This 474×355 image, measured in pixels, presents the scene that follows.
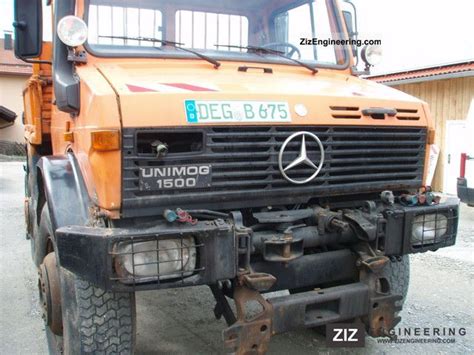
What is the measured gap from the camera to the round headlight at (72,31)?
9.16 ft

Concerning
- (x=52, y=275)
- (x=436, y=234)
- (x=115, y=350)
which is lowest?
(x=115, y=350)

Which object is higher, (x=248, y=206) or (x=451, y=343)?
(x=248, y=206)

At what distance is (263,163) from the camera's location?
2.70 m

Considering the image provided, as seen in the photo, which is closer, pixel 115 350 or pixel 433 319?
pixel 115 350

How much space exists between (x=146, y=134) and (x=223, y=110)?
0.43 m

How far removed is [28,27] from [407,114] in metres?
2.51

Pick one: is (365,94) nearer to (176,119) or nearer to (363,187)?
(363,187)

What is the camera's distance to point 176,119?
2.48 meters

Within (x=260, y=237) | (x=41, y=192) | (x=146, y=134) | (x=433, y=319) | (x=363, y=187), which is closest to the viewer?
(x=146, y=134)

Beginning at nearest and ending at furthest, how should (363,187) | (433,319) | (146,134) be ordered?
(146,134) < (363,187) < (433,319)

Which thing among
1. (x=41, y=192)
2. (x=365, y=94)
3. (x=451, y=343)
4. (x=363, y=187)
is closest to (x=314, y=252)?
(x=363, y=187)

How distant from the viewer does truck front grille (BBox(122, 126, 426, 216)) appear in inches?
97.0

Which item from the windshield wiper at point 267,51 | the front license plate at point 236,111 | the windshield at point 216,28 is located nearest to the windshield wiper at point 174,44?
the windshield at point 216,28

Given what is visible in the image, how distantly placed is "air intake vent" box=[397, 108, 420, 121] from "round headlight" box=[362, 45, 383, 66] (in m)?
0.95
